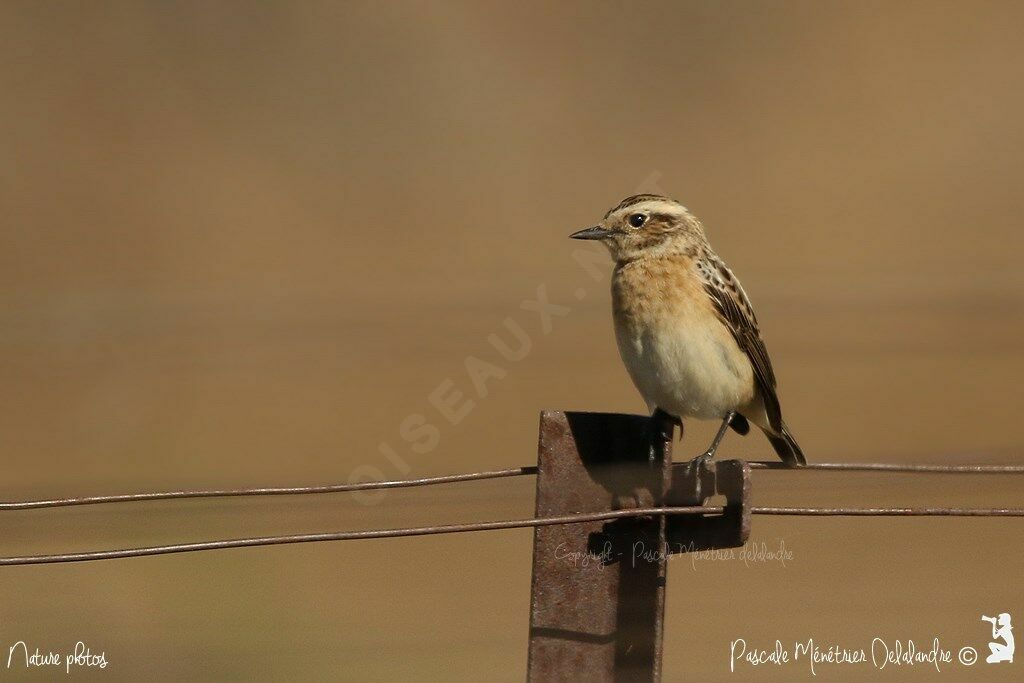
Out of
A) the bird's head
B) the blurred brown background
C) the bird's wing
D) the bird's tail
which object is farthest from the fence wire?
the blurred brown background

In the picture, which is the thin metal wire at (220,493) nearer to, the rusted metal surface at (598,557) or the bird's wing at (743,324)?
the rusted metal surface at (598,557)

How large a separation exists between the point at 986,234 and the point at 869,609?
1076cm

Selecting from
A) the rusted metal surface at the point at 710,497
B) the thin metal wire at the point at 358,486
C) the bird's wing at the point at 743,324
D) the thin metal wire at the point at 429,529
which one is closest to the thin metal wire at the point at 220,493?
the thin metal wire at the point at 358,486

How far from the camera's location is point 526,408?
51.5ft

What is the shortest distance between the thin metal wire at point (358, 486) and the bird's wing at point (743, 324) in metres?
1.86

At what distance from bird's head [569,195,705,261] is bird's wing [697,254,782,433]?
219 mm

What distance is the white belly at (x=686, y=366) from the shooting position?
22.0 feet

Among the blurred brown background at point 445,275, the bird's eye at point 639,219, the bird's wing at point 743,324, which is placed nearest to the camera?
the bird's wing at point 743,324

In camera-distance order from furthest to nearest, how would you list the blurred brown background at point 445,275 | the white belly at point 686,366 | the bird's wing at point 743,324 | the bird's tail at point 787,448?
the blurred brown background at point 445,275 < the bird's tail at point 787,448 < the bird's wing at point 743,324 < the white belly at point 686,366

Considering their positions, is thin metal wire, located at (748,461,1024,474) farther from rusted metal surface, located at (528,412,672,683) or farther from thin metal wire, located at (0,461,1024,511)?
rusted metal surface, located at (528,412,672,683)

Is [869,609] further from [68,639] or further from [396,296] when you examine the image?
[396,296]

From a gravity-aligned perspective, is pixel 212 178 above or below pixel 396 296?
above

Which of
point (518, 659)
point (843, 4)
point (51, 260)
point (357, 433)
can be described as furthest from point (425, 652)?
point (843, 4)

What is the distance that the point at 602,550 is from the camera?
15.0 feet
